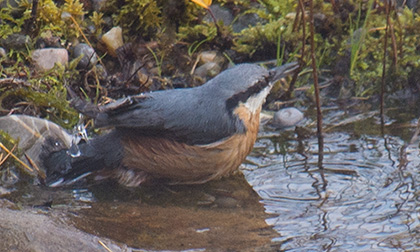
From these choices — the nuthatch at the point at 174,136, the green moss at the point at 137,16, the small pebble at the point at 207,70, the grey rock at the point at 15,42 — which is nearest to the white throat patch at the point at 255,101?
the nuthatch at the point at 174,136

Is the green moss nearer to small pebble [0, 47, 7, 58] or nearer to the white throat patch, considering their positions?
small pebble [0, 47, 7, 58]

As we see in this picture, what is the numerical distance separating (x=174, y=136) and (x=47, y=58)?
5.58 ft

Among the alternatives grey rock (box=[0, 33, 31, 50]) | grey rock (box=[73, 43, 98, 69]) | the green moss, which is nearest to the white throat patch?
grey rock (box=[73, 43, 98, 69])

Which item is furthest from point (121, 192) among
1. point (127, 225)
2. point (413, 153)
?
point (413, 153)

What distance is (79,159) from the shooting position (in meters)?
5.25

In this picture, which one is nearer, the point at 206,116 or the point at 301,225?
the point at 301,225

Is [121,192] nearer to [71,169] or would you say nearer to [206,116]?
[71,169]

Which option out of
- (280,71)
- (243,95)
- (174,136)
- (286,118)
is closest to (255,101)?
(243,95)

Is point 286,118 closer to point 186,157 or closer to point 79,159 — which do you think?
point 186,157

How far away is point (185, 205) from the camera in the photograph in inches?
192

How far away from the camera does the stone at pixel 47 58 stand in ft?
20.2

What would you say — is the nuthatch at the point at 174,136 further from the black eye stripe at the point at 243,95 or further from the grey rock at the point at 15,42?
the grey rock at the point at 15,42

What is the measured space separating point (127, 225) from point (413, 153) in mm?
2182

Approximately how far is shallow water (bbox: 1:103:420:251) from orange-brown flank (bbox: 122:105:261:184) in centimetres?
12
